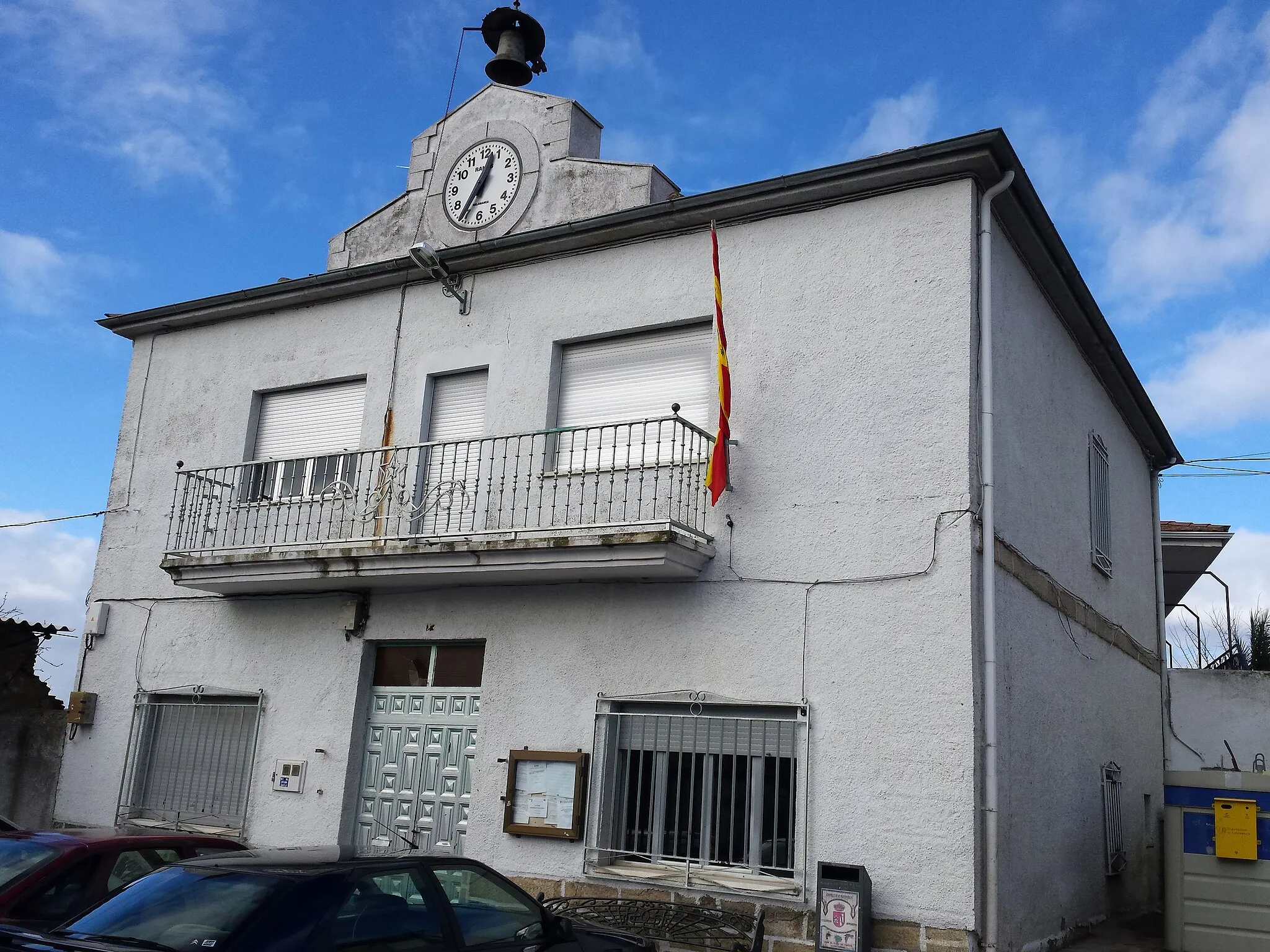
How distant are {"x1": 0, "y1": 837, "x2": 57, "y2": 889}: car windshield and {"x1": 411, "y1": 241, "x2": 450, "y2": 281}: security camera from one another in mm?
6547

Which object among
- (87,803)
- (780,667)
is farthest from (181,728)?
(780,667)

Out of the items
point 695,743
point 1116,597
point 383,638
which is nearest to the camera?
point 695,743

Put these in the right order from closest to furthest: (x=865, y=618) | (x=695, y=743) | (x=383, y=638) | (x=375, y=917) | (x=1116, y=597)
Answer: (x=375, y=917) < (x=865, y=618) < (x=695, y=743) < (x=383, y=638) < (x=1116, y=597)

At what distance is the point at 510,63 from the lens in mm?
12992

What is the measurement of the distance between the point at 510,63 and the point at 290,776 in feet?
26.5

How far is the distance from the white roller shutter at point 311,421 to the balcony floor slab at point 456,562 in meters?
1.50

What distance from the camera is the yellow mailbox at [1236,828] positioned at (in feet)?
31.0

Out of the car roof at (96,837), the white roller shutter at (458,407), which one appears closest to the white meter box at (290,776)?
the white roller shutter at (458,407)

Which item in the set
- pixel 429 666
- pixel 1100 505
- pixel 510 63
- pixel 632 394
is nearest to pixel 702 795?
pixel 429 666

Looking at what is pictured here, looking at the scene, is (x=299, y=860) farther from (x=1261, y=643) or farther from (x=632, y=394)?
(x=1261, y=643)

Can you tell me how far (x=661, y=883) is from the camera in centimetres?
901

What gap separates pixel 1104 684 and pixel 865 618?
4.75 meters

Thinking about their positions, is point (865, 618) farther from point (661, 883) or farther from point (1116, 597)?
point (1116, 597)

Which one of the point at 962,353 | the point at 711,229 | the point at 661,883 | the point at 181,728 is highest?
the point at 711,229
